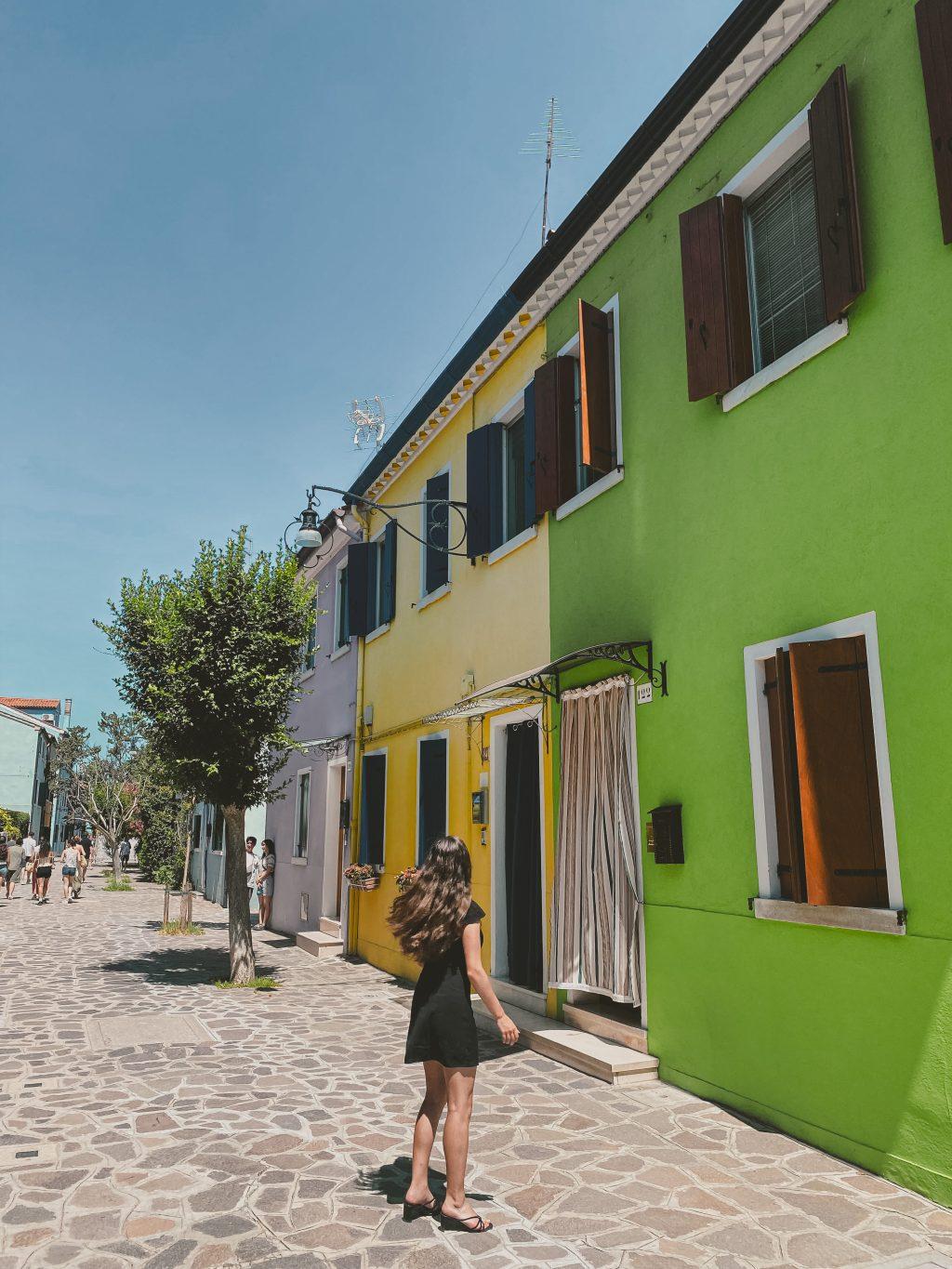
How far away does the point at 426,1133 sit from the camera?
391cm

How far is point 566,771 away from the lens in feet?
25.0

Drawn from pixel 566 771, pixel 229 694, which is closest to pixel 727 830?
pixel 566 771

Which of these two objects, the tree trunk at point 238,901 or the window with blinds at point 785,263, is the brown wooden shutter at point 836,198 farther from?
the tree trunk at point 238,901

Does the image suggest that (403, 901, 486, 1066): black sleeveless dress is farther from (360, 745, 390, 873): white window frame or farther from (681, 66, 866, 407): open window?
(360, 745, 390, 873): white window frame

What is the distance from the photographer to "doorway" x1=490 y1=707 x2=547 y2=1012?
827 cm

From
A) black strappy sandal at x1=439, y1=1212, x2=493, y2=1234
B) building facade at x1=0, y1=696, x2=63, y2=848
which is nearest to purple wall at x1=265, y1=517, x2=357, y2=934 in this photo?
black strappy sandal at x1=439, y1=1212, x2=493, y2=1234

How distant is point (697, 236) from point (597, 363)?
4.54ft

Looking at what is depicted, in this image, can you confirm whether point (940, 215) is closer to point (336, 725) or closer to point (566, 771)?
point (566, 771)

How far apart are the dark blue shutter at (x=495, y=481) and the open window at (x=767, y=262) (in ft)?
11.7

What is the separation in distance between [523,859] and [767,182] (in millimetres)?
6020

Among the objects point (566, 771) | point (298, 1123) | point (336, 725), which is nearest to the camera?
point (298, 1123)

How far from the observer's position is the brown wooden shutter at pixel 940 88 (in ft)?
14.2

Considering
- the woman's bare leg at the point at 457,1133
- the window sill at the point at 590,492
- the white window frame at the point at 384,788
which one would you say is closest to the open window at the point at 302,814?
the white window frame at the point at 384,788

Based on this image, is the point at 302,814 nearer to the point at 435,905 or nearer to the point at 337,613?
the point at 337,613
